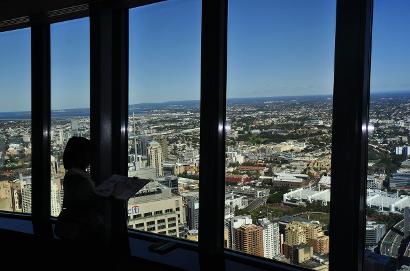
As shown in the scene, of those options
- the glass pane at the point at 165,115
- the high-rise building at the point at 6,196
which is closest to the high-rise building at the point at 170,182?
the glass pane at the point at 165,115

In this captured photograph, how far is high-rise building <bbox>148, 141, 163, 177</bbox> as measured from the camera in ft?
10.5

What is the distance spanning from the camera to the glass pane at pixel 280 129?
2307mm

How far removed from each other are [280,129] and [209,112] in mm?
540

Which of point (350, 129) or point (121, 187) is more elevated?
point (350, 129)

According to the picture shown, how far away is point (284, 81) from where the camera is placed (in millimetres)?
2549

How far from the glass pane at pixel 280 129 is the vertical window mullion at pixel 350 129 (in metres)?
0.10

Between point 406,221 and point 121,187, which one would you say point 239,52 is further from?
point 406,221

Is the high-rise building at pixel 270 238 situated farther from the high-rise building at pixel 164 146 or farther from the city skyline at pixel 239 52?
the high-rise building at pixel 164 146

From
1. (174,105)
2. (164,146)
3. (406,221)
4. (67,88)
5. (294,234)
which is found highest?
(67,88)


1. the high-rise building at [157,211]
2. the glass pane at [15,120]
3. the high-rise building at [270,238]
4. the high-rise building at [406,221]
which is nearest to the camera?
the high-rise building at [406,221]

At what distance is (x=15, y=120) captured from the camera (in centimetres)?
404

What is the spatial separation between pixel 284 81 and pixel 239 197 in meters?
0.90

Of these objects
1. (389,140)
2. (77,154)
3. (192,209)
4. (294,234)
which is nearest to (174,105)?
(192,209)

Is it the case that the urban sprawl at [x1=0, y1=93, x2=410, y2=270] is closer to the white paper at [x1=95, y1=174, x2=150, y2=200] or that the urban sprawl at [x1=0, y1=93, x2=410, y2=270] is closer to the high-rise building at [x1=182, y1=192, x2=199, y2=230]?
the high-rise building at [x1=182, y1=192, x2=199, y2=230]
